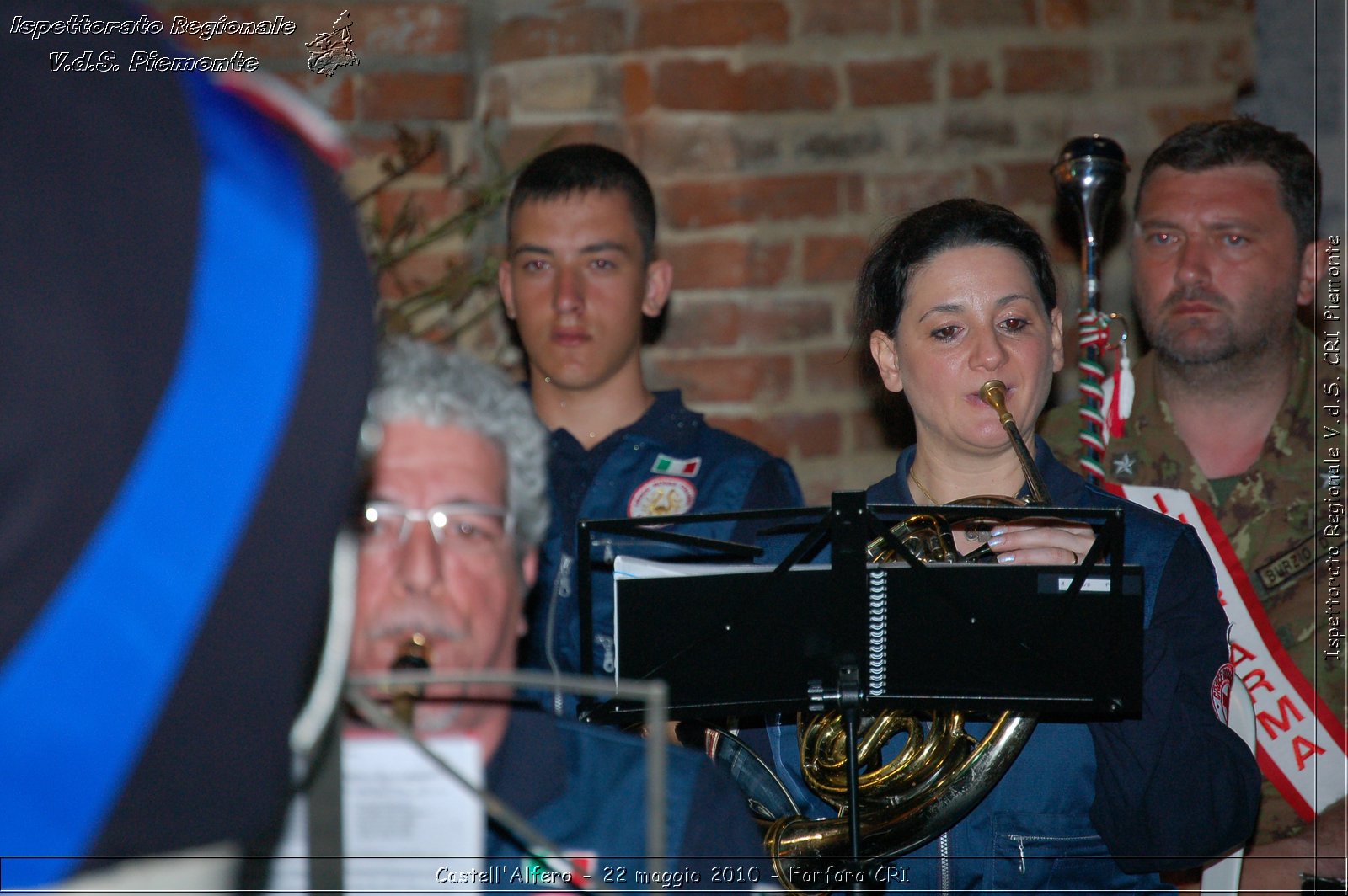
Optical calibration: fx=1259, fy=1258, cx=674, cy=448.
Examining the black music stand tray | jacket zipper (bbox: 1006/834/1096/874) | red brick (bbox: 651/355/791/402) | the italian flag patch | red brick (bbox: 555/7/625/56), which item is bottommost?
jacket zipper (bbox: 1006/834/1096/874)

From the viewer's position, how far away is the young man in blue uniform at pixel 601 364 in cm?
236

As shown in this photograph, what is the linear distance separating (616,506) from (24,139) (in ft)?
6.29

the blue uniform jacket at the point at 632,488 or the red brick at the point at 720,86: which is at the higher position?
the red brick at the point at 720,86

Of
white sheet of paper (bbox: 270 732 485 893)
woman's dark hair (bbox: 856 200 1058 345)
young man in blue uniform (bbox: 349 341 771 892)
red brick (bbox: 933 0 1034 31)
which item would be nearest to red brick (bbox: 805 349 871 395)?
woman's dark hair (bbox: 856 200 1058 345)

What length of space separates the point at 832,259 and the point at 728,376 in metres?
0.32

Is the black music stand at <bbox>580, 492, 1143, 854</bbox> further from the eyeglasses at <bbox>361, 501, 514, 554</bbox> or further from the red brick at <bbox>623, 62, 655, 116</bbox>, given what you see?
the red brick at <bbox>623, 62, 655, 116</bbox>

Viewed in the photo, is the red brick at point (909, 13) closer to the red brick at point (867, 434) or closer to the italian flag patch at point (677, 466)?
the red brick at point (867, 434)

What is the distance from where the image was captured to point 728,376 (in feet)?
8.57

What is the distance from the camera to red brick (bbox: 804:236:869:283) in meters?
2.60

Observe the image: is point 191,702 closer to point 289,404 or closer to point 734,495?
point 289,404

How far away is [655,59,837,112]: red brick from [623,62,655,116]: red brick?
0.06ft

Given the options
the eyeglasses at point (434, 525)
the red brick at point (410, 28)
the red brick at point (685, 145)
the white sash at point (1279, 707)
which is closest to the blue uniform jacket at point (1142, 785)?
the white sash at point (1279, 707)

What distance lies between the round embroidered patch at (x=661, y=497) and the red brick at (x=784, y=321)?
40cm

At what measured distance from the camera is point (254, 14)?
256 cm
